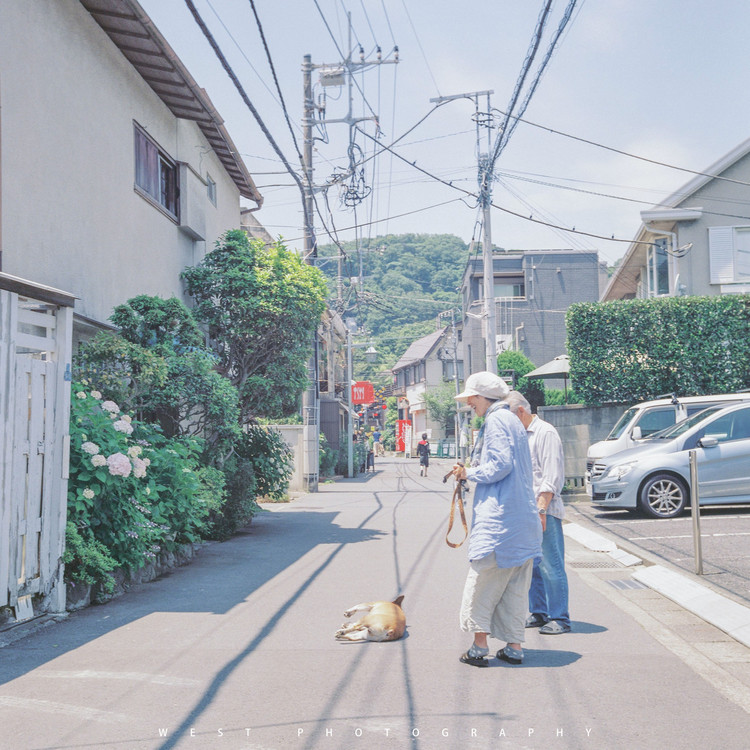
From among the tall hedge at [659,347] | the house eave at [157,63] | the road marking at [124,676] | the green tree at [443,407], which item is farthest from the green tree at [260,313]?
the green tree at [443,407]

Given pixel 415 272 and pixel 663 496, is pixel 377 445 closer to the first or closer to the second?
pixel 415 272

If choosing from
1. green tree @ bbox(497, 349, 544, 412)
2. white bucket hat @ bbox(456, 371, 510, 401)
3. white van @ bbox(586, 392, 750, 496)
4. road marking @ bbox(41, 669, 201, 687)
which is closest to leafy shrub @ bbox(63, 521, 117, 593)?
road marking @ bbox(41, 669, 201, 687)

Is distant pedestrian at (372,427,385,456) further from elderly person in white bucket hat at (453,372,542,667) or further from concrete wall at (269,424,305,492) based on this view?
elderly person in white bucket hat at (453,372,542,667)

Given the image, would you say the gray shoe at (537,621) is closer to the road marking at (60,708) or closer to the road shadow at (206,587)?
the road shadow at (206,587)

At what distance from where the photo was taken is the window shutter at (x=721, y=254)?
A: 70.8ft

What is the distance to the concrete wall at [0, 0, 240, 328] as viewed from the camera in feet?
26.7

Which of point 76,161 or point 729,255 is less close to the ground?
point 729,255

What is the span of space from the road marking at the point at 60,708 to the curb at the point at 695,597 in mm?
4184

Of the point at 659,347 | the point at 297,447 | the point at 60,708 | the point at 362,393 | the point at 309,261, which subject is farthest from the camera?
the point at 362,393

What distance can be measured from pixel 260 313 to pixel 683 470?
Answer: 720cm

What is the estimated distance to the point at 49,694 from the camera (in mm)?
4520

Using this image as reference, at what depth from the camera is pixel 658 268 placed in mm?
23906

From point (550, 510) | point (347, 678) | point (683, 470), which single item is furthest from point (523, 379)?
point (347, 678)

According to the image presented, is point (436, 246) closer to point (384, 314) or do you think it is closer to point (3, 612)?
point (384, 314)
